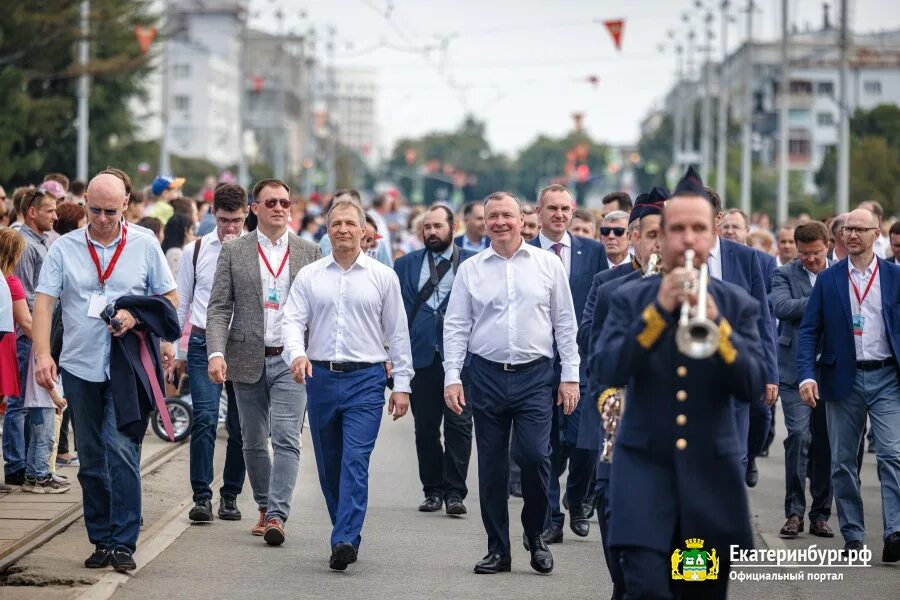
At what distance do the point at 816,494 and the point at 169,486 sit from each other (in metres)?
4.65

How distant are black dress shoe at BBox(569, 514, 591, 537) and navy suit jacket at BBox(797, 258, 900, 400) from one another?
175cm

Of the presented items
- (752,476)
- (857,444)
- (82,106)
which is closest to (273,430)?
(857,444)

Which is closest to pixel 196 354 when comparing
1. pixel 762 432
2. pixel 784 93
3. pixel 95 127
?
pixel 762 432

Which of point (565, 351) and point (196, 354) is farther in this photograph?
point (196, 354)

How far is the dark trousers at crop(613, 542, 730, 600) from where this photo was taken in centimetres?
620

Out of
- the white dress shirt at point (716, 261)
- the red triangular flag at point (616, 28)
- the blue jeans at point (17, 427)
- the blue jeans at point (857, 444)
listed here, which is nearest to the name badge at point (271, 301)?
the blue jeans at point (17, 427)

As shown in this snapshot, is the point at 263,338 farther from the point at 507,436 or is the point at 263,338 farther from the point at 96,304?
the point at 507,436

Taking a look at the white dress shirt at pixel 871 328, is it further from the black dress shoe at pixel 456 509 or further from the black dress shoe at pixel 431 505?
the black dress shoe at pixel 431 505

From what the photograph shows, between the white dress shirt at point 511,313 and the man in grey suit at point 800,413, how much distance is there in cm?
260

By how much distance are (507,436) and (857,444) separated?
244cm

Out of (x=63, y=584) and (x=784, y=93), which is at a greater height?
(x=784, y=93)

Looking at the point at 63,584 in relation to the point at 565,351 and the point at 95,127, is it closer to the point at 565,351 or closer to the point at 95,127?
the point at 565,351

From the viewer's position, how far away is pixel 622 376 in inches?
247

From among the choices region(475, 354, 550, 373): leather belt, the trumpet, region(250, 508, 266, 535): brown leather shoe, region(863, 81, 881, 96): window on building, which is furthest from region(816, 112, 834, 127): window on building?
the trumpet
